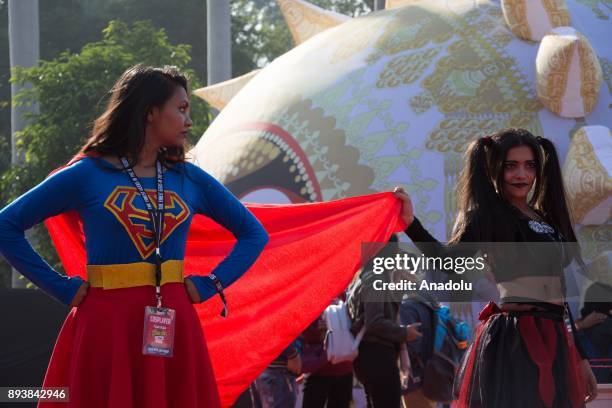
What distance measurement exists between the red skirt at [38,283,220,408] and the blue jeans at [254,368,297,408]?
2969 millimetres

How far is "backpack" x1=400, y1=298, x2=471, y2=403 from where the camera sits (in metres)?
7.24

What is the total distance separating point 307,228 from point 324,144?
11.0ft

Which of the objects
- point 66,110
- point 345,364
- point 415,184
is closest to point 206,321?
point 345,364

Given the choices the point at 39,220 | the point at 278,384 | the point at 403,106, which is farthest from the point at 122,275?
the point at 403,106

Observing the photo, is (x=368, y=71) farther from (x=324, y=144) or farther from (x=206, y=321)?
(x=206, y=321)

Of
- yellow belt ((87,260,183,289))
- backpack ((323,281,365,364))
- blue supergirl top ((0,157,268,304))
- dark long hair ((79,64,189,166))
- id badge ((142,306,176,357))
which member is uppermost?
dark long hair ((79,64,189,166))

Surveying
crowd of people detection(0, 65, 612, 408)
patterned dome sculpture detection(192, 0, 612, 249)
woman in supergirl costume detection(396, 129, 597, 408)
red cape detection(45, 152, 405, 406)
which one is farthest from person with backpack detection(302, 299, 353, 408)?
woman in supergirl costume detection(396, 129, 597, 408)

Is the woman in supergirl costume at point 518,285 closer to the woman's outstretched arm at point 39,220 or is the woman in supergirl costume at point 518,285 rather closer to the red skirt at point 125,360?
the red skirt at point 125,360

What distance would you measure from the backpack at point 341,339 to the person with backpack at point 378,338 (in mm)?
36

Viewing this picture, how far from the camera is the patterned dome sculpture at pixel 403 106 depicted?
27.3 ft

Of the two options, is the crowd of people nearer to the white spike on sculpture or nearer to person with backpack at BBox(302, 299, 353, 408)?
person with backpack at BBox(302, 299, 353, 408)

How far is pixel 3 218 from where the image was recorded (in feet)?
12.4

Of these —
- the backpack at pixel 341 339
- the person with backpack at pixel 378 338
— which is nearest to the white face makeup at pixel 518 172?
the person with backpack at pixel 378 338

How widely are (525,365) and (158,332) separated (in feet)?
4.65
